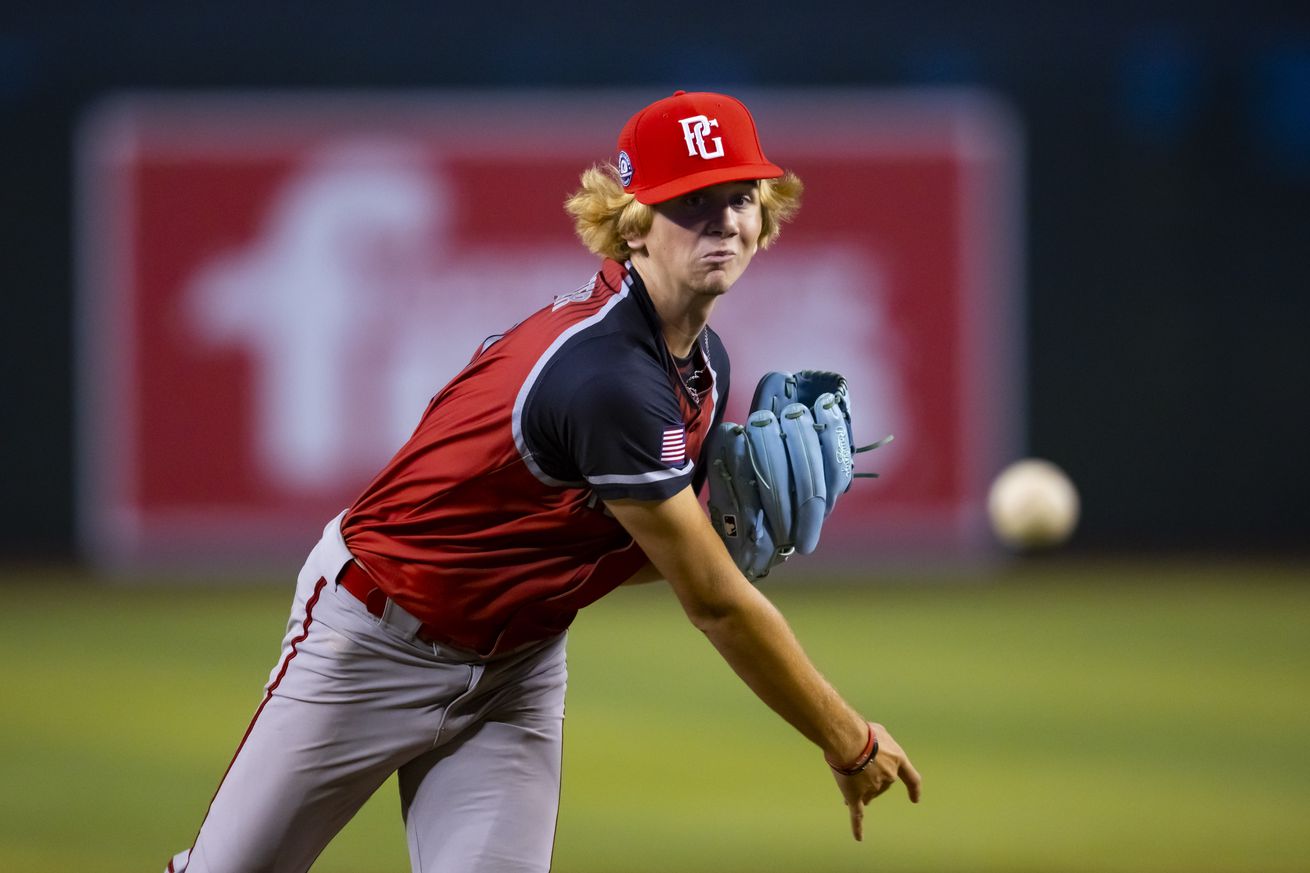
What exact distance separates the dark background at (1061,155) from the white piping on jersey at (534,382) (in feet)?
34.5

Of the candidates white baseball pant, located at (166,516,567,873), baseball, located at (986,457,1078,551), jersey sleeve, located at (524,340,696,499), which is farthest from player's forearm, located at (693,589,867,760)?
baseball, located at (986,457,1078,551)

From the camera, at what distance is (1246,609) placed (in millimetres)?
11930

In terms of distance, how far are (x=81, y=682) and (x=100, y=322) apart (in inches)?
191

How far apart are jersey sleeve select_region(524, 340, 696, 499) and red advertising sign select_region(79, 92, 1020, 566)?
9759 mm

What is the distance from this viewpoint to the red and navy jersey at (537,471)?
3.52 meters

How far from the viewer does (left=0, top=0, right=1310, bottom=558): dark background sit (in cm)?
1398

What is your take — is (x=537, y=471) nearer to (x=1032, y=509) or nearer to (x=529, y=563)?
(x=529, y=563)

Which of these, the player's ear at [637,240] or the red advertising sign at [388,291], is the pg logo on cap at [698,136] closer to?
the player's ear at [637,240]

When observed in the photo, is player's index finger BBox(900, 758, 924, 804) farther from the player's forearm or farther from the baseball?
the baseball

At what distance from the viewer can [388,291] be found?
44.6 feet

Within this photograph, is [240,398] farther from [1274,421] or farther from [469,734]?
[469,734]

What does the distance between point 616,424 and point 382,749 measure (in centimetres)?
97

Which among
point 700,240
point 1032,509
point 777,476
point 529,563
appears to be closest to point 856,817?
point 777,476

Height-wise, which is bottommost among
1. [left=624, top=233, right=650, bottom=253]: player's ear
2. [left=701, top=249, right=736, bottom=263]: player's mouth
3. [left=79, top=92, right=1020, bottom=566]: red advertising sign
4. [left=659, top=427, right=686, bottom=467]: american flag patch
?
[left=79, top=92, right=1020, bottom=566]: red advertising sign
